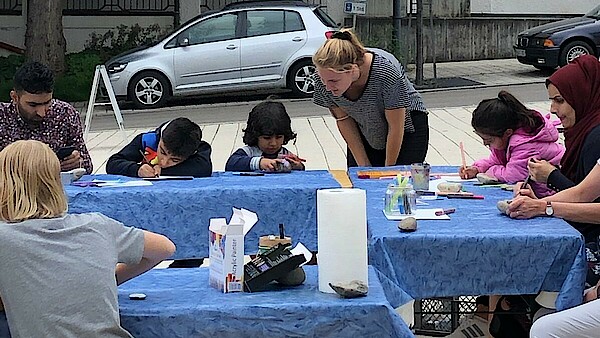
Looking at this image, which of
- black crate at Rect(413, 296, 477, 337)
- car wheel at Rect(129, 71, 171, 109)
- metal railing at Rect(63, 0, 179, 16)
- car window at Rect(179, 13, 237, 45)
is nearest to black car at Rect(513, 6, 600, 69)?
car window at Rect(179, 13, 237, 45)

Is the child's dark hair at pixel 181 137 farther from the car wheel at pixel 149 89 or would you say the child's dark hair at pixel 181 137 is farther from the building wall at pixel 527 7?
the building wall at pixel 527 7

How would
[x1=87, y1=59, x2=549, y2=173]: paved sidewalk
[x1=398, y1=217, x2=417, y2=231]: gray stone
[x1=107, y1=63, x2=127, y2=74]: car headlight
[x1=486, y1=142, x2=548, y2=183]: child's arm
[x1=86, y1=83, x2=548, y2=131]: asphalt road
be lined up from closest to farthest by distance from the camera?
1. [x1=398, y1=217, x2=417, y2=231]: gray stone
2. [x1=486, y1=142, x2=548, y2=183]: child's arm
3. [x1=87, y1=59, x2=549, y2=173]: paved sidewalk
4. [x1=86, y1=83, x2=548, y2=131]: asphalt road
5. [x1=107, y1=63, x2=127, y2=74]: car headlight

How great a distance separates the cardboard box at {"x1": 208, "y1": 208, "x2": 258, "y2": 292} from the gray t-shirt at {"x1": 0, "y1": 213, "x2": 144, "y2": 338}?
38cm

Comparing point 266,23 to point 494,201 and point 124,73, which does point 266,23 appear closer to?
point 124,73

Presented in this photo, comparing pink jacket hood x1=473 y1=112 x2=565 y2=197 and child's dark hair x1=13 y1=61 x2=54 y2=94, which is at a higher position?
child's dark hair x1=13 y1=61 x2=54 y2=94

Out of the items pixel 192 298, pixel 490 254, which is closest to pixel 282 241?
pixel 192 298

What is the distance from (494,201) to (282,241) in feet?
4.44

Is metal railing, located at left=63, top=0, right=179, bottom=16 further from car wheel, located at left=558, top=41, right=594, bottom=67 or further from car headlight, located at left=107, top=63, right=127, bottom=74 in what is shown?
car wheel, located at left=558, top=41, right=594, bottom=67

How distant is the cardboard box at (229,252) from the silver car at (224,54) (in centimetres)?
1249

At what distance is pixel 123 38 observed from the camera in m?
20.0

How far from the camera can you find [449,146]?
34.7 ft

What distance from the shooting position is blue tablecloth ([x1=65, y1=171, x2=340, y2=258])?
184 inches

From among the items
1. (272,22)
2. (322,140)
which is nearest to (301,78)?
(272,22)

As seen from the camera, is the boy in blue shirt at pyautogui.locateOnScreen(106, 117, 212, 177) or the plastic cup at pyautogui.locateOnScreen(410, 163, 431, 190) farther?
the boy in blue shirt at pyautogui.locateOnScreen(106, 117, 212, 177)
